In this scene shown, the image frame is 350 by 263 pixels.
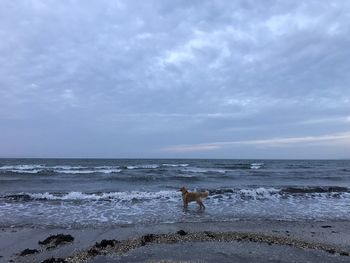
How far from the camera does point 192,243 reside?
24.5 ft

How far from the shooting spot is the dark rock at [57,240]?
776 cm

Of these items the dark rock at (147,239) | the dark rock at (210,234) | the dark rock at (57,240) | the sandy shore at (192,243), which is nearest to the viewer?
the sandy shore at (192,243)

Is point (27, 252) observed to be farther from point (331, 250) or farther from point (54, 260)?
point (331, 250)

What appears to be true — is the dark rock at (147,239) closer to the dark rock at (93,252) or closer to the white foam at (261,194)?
the dark rock at (93,252)

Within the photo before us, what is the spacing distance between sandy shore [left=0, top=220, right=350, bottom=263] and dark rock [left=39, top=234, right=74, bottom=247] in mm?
103

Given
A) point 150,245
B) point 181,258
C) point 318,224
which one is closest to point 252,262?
point 181,258

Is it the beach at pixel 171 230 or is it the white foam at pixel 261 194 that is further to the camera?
the white foam at pixel 261 194

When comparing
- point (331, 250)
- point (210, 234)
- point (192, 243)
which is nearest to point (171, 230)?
point (210, 234)

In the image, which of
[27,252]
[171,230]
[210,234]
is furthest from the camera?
[171,230]

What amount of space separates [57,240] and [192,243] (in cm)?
305

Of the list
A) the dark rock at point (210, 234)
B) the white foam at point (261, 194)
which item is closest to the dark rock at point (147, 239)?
the dark rock at point (210, 234)

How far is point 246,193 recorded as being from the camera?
18078 millimetres

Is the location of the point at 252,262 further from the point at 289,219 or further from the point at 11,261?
the point at 289,219

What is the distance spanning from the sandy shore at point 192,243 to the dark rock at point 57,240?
0.10 m
